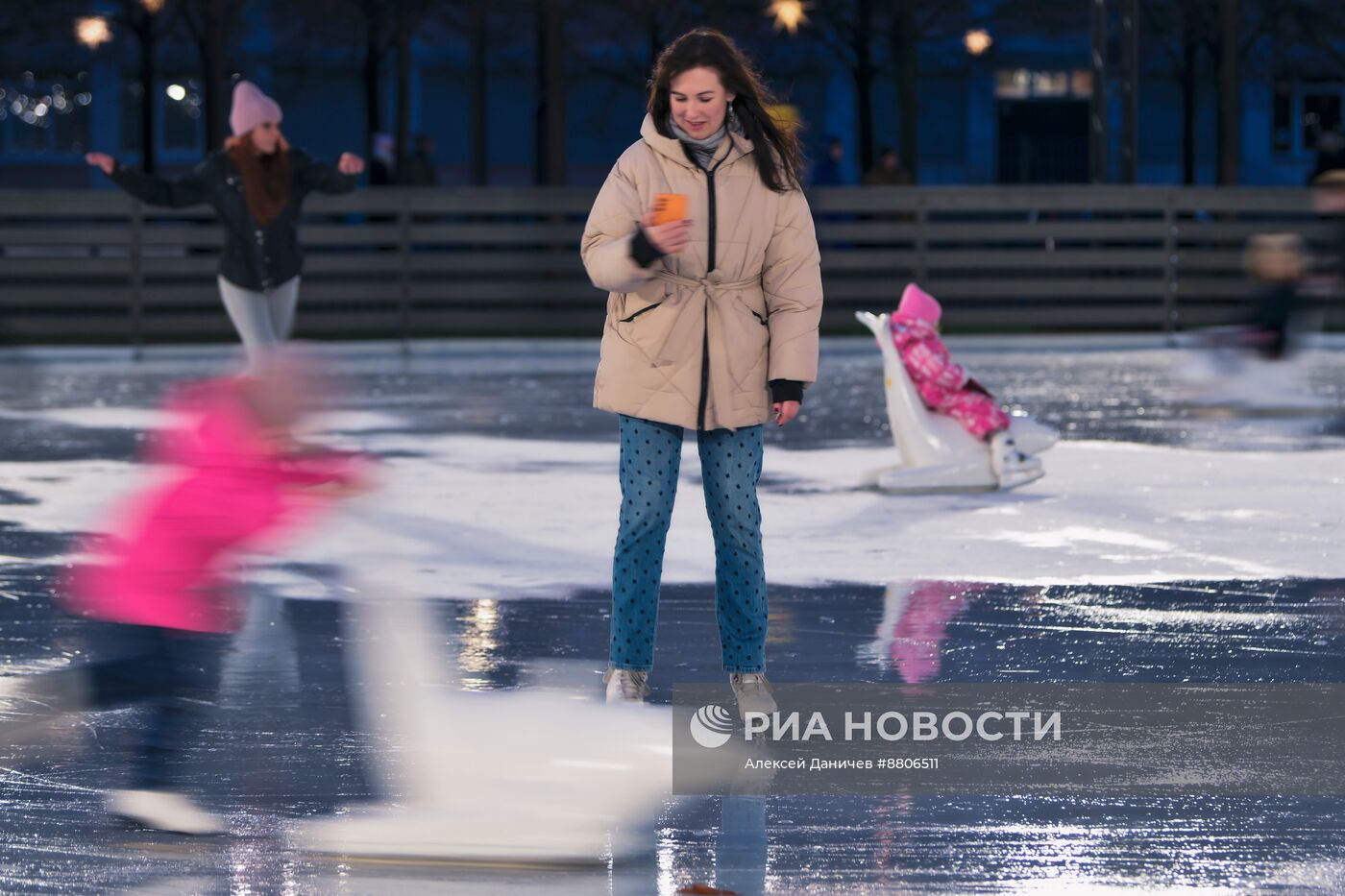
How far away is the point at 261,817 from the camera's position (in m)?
4.71

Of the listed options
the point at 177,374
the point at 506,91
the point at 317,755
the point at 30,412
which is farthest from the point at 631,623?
the point at 506,91

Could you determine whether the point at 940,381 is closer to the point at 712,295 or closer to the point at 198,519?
the point at 712,295

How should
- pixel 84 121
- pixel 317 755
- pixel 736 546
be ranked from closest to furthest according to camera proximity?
pixel 317 755 < pixel 736 546 < pixel 84 121

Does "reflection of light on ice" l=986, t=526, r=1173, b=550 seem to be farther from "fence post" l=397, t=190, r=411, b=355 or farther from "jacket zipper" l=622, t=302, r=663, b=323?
"fence post" l=397, t=190, r=411, b=355

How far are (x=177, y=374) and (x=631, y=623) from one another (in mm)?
12433

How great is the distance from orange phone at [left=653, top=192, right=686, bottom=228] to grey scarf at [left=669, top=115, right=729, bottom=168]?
31 cm

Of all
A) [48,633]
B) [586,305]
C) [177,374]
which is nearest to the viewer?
[48,633]

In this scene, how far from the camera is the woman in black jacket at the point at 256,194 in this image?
38.9ft

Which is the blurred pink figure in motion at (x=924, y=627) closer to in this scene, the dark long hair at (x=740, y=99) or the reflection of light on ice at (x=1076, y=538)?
the reflection of light on ice at (x=1076, y=538)

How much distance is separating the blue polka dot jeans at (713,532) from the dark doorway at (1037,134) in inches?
1736

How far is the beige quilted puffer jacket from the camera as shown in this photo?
17.9ft

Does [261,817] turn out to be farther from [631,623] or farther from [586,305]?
[586,305]

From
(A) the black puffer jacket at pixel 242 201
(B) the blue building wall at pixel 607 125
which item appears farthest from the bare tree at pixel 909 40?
(A) the black puffer jacket at pixel 242 201

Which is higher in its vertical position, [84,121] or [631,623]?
[84,121]
